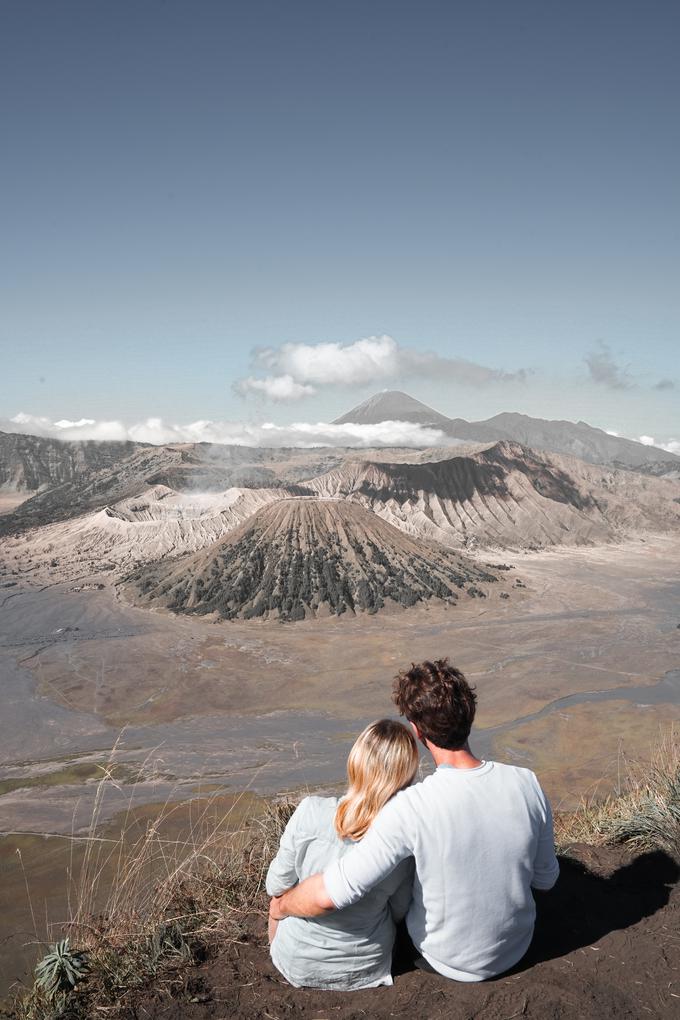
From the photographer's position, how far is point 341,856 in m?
2.97

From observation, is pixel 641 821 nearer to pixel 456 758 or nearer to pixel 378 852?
pixel 456 758

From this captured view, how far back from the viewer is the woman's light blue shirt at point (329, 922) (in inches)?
118

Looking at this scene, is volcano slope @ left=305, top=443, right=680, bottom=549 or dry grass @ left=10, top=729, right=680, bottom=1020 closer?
dry grass @ left=10, top=729, right=680, bottom=1020

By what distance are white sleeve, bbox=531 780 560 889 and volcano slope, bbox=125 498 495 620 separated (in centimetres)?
3594

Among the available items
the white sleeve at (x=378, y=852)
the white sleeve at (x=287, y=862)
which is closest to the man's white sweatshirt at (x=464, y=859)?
the white sleeve at (x=378, y=852)

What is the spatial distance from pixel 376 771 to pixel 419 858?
418mm

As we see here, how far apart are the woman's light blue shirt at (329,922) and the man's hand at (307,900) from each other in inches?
3.3

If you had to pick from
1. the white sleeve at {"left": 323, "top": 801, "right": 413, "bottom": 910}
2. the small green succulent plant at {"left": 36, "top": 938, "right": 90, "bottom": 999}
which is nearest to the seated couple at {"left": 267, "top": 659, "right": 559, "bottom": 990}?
the white sleeve at {"left": 323, "top": 801, "right": 413, "bottom": 910}

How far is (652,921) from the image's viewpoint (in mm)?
3896

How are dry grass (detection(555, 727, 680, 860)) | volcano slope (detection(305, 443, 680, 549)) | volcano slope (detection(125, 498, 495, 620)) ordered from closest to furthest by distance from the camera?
dry grass (detection(555, 727, 680, 860)), volcano slope (detection(125, 498, 495, 620)), volcano slope (detection(305, 443, 680, 549))

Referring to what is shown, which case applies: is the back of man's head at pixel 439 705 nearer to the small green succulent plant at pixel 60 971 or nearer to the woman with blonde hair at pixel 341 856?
the woman with blonde hair at pixel 341 856

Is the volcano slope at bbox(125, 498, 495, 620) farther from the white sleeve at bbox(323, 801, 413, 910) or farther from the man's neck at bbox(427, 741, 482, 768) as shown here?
the white sleeve at bbox(323, 801, 413, 910)

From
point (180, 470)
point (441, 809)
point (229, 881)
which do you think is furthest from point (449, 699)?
point (180, 470)

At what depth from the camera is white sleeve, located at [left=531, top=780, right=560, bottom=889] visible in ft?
9.69
